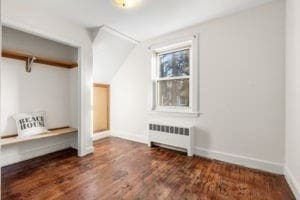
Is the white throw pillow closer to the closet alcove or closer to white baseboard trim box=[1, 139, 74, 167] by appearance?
the closet alcove

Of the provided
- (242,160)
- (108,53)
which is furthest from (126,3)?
(242,160)

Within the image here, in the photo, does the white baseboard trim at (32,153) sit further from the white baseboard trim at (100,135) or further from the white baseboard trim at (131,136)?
the white baseboard trim at (131,136)

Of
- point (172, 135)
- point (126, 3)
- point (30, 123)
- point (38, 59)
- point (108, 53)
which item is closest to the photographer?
point (126, 3)

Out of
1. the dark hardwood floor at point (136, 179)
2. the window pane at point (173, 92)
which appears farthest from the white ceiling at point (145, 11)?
the dark hardwood floor at point (136, 179)

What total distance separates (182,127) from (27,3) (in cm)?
298

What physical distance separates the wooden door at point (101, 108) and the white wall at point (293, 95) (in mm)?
3621

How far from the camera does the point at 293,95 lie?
1884mm

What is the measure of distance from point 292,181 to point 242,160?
0.68 metres

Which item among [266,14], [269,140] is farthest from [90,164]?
[266,14]

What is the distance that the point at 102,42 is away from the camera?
10.7ft

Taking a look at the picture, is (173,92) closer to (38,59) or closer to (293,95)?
(293,95)

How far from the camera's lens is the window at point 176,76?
3.02 m

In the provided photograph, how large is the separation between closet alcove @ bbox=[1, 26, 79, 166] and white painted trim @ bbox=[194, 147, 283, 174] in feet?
8.09

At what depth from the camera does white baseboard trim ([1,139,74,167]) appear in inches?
99.9
